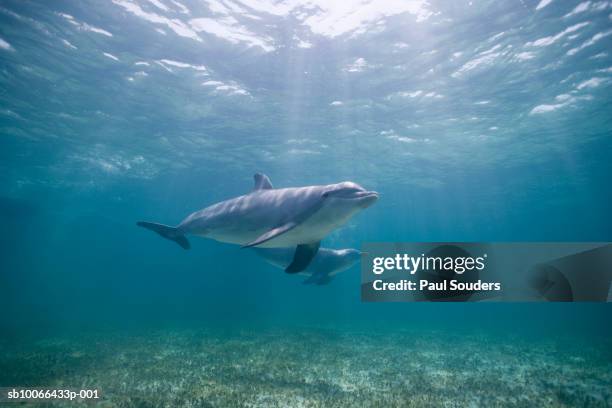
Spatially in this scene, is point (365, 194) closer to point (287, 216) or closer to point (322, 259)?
point (287, 216)

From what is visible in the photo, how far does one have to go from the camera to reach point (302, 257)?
6871 millimetres

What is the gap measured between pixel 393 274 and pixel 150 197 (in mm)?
44916

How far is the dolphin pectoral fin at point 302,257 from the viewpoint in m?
6.81

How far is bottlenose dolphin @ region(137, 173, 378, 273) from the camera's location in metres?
5.63

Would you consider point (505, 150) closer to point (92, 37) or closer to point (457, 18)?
point (457, 18)

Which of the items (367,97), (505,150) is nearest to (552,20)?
(367,97)

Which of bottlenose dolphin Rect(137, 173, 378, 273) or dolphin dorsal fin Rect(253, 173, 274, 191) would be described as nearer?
bottlenose dolphin Rect(137, 173, 378, 273)

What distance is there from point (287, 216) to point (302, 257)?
37.4 inches
